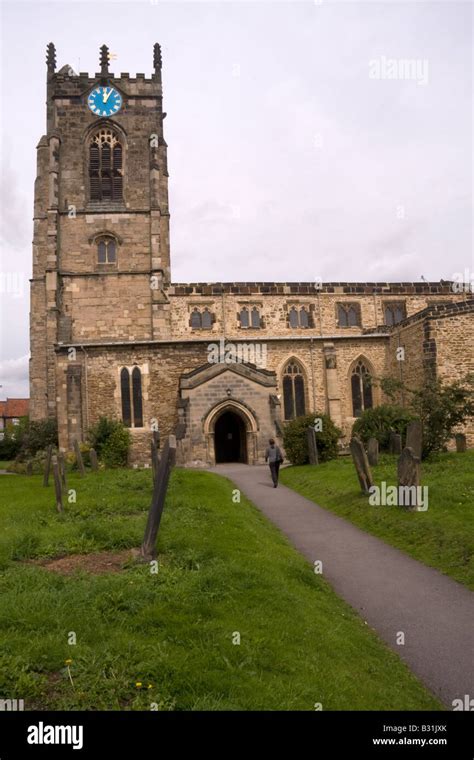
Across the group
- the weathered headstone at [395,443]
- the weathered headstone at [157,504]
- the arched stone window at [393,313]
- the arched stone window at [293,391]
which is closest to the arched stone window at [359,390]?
the arched stone window at [293,391]

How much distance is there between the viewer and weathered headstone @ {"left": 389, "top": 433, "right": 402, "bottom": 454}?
18.3 meters

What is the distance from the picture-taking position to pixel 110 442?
25.1 metres

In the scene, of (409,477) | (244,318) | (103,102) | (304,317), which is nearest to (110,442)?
(244,318)

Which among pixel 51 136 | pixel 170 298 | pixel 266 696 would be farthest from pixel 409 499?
pixel 51 136

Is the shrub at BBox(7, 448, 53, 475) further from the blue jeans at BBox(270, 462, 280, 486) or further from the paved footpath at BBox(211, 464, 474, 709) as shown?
the paved footpath at BBox(211, 464, 474, 709)

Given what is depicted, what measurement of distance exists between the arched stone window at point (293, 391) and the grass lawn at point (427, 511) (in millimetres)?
11905

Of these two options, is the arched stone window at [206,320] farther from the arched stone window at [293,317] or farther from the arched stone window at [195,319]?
the arched stone window at [293,317]

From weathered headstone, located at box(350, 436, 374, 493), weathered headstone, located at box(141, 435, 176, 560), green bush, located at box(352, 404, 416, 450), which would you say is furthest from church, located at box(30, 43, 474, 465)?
weathered headstone, located at box(141, 435, 176, 560)

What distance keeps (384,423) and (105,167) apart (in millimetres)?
25525

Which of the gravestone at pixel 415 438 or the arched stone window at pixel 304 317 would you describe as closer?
the gravestone at pixel 415 438

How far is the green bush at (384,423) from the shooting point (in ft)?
65.5

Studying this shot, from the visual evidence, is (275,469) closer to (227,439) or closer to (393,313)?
(227,439)

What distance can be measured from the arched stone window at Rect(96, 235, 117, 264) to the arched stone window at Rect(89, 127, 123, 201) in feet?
9.22

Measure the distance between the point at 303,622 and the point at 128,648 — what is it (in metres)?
1.88
